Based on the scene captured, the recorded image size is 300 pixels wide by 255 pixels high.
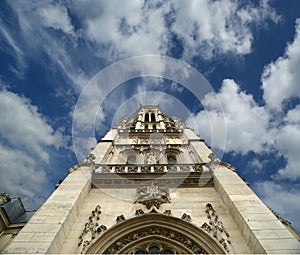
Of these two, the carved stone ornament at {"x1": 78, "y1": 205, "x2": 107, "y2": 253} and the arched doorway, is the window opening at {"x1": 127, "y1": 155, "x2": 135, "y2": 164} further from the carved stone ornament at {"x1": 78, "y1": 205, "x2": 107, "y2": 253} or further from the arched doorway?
the arched doorway

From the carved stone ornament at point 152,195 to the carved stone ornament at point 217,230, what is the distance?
1.91 m

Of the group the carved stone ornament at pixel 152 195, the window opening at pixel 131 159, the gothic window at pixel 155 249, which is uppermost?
the window opening at pixel 131 159

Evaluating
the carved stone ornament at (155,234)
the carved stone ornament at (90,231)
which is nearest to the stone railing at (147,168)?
the carved stone ornament at (90,231)

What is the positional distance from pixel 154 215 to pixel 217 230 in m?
2.24

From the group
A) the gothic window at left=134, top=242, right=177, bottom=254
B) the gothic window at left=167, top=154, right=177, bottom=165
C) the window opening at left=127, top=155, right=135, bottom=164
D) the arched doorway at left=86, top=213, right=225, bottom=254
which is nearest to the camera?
the arched doorway at left=86, top=213, right=225, bottom=254

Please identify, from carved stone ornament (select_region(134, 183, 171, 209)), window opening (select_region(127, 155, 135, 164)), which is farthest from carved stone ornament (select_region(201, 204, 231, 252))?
window opening (select_region(127, 155, 135, 164))

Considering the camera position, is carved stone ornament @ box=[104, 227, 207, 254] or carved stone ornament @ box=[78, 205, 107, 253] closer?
carved stone ornament @ box=[78, 205, 107, 253]

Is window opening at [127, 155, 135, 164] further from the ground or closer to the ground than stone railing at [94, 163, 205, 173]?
further from the ground

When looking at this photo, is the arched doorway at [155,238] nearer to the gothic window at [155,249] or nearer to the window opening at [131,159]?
the gothic window at [155,249]

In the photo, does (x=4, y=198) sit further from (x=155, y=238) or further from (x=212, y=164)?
(x=212, y=164)

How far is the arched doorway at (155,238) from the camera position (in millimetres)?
7316

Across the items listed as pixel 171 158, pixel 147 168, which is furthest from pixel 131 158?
pixel 147 168

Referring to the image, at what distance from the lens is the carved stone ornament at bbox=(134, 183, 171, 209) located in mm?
9109

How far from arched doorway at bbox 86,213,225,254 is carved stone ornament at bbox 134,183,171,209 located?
743mm
